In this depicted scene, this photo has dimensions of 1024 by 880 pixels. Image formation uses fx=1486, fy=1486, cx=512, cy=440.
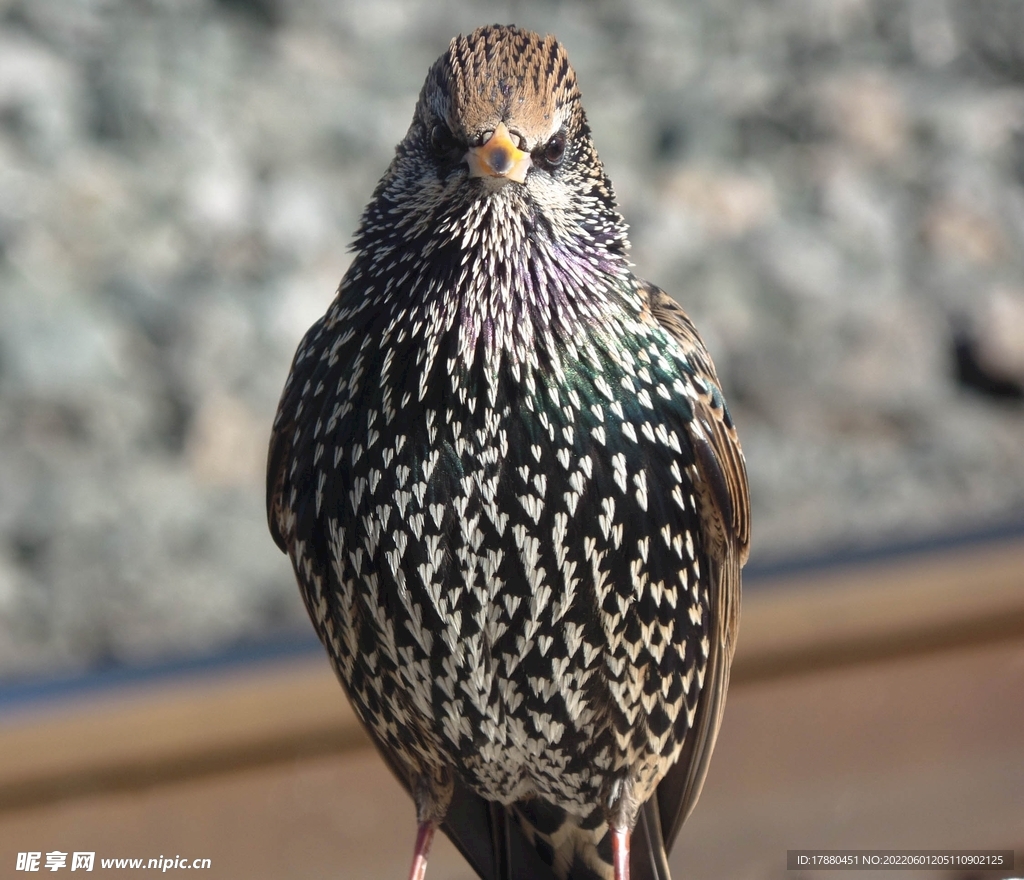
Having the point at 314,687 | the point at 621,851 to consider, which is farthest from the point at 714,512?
the point at 314,687

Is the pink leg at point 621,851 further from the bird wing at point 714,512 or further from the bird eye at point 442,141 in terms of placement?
the bird eye at point 442,141

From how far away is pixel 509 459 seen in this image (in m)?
2.08

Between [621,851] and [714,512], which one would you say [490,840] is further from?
[714,512]

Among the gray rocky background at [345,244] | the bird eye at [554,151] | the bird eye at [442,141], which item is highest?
the gray rocky background at [345,244]

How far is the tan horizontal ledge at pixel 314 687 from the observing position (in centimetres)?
317

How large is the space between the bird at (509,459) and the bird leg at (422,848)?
142 millimetres

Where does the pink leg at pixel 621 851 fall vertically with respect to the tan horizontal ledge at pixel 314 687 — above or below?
below

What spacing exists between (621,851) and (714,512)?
560mm

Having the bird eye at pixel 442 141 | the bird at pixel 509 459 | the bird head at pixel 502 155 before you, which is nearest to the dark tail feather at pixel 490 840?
the bird at pixel 509 459

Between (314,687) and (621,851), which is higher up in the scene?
(314,687)

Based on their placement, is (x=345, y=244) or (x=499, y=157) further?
(x=345, y=244)

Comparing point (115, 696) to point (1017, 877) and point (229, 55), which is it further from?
point (229, 55)

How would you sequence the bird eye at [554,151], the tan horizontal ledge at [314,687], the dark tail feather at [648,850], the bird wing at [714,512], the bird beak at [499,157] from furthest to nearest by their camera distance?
the tan horizontal ledge at [314,687] < the dark tail feather at [648,850] < the bird wing at [714,512] < the bird eye at [554,151] < the bird beak at [499,157]

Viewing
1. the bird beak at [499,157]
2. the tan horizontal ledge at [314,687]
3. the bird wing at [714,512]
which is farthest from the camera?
the tan horizontal ledge at [314,687]
